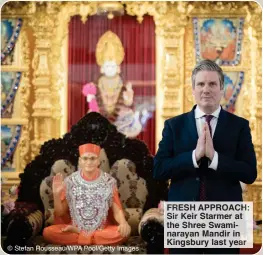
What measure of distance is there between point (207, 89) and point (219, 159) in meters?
0.25

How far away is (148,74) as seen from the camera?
2.69 meters

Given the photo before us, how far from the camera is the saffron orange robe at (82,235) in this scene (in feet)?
7.63

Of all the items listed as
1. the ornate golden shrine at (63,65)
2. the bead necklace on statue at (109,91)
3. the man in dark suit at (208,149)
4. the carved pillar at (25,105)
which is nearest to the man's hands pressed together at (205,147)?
the man in dark suit at (208,149)

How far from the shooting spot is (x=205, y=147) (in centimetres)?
209

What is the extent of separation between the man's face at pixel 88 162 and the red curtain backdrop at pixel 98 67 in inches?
9.2

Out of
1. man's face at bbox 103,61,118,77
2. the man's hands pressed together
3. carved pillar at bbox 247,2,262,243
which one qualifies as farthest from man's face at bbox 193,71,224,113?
man's face at bbox 103,61,118,77

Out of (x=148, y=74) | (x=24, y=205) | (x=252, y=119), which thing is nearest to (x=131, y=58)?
(x=148, y=74)

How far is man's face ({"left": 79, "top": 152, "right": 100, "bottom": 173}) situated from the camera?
7.82 ft

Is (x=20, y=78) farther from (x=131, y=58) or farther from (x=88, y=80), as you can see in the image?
(x=131, y=58)

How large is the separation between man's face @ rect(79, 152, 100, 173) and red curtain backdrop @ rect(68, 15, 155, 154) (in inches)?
9.2

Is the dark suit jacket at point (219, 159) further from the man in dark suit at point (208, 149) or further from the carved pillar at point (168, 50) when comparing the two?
the carved pillar at point (168, 50)

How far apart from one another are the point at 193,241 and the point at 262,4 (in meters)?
0.93

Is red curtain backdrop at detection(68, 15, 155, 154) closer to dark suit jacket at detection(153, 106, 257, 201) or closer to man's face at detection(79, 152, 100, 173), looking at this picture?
man's face at detection(79, 152, 100, 173)

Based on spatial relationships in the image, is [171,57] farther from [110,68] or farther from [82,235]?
[82,235]
